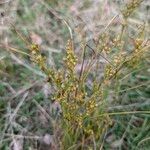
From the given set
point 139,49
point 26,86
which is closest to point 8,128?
point 26,86

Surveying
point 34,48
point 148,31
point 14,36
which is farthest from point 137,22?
point 34,48

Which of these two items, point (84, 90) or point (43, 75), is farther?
point (43, 75)

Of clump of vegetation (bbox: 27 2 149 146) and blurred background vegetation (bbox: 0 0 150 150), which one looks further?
blurred background vegetation (bbox: 0 0 150 150)

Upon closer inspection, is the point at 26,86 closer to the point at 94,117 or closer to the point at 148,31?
the point at 94,117

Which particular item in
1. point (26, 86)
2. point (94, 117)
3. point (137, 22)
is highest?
point (137, 22)

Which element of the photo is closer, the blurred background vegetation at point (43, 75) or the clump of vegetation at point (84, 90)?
A: the clump of vegetation at point (84, 90)

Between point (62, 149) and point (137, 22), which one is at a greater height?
point (137, 22)

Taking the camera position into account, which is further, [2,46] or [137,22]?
[137,22]

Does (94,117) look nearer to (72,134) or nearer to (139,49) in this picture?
(72,134)

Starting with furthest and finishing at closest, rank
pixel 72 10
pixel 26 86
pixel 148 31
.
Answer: pixel 72 10 < pixel 148 31 < pixel 26 86

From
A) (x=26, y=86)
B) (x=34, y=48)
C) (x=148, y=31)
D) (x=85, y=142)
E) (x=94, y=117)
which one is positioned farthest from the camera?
(x=148, y=31)
